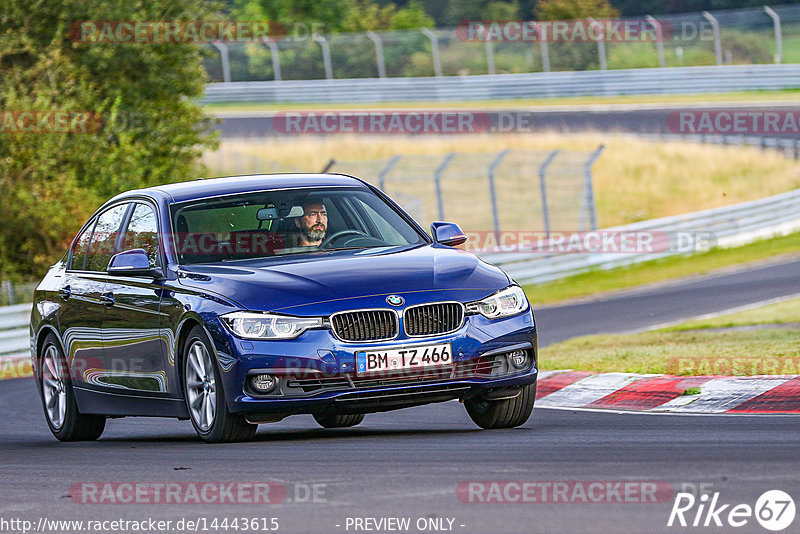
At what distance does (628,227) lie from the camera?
84.3 ft

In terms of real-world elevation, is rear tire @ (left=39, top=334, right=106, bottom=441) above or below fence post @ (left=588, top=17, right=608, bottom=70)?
below

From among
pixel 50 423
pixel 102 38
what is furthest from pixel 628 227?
pixel 50 423

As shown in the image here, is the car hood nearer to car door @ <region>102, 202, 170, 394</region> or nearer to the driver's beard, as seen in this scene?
the driver's beard

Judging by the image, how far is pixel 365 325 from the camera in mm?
7633

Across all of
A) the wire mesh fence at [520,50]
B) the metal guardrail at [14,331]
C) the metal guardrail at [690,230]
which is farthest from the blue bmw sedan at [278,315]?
the wire mesh fence at [520,50]

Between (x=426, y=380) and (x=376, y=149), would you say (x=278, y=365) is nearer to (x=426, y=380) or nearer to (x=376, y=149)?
(x=426, y=380)

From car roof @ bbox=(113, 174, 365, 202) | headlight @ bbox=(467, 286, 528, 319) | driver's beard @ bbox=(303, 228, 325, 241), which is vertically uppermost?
car roof @ bbox=(113, 174, 365, 202)

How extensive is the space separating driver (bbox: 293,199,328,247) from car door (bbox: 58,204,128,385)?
1460mm

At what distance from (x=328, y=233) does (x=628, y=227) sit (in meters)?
17.5

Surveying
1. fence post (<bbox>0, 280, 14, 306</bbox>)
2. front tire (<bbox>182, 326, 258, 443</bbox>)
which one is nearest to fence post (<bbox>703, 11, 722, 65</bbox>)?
fence post (<bbox>0, 280, 14, 306</bbox>)

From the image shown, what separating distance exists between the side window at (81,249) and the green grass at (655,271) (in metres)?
13.2

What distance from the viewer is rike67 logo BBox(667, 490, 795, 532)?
5.03 meters

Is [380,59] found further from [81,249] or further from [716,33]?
[81,249]

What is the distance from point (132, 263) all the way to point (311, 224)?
3.72ft
